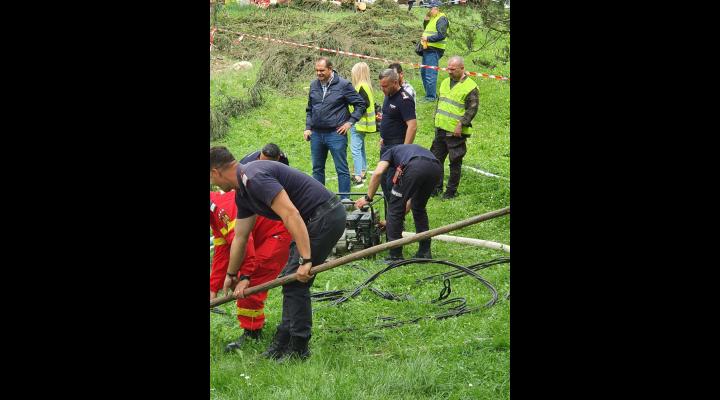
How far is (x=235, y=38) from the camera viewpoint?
738 inches

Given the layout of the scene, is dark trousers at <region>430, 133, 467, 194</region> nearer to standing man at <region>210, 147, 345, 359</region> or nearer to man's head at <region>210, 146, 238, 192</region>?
standing man at <region>210, 147, 345, 359</region>

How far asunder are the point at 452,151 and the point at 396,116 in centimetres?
143

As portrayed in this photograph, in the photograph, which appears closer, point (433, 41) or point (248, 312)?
point (248, 312)

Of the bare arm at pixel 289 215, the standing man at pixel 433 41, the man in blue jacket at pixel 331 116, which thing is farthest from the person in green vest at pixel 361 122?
the bare arm at pixel 289 215

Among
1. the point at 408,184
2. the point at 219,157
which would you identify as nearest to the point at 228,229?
the point at 219,157

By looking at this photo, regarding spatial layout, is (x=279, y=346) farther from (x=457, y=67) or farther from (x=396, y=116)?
(x=457, y=67)

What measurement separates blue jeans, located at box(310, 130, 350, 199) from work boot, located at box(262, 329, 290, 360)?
13.6 feet

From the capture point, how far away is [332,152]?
31.7ft

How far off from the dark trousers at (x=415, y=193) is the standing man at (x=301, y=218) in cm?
216

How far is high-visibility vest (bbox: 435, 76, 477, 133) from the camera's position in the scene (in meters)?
9.95

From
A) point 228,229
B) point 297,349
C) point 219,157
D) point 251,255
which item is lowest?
point 297,349

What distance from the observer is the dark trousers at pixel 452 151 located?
33.0 feet
